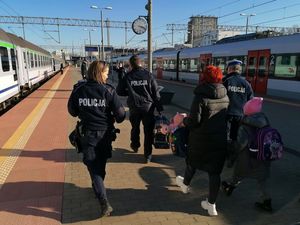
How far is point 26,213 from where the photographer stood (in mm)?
3713

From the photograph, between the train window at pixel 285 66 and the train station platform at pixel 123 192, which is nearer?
the train station platform at pixel 123 192

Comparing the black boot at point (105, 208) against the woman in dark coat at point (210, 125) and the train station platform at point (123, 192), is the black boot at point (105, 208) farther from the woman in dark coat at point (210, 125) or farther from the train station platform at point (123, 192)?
the woman in dark coat at point (210, 125)

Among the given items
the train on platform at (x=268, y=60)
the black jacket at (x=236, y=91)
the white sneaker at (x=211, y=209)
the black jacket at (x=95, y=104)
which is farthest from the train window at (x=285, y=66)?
the black jacket at (x=95, y=104)

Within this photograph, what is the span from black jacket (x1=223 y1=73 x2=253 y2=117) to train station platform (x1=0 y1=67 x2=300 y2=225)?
1057 millimetres

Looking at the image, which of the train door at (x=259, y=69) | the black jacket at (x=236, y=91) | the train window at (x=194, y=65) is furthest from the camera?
the train window at (x=194, y=65)

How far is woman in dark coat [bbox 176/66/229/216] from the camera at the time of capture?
3.40m

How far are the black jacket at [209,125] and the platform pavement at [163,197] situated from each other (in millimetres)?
609

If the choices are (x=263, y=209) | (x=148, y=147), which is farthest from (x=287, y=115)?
(x=263, y=209)

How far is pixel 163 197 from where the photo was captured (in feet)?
13.5

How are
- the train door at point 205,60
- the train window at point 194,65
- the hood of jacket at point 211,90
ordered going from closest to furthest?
the hood of jacket at point 211,90 → the train door at point 205,60 → the train window at point 194,65

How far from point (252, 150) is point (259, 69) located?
1279 centimetres

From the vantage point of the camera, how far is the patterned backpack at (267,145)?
3.52 meters

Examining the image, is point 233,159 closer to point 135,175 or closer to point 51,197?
point 135,175

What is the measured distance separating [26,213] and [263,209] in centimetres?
283
